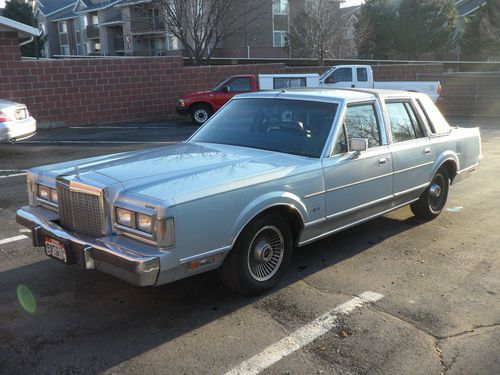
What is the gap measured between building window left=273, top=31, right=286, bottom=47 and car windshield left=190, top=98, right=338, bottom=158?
4051 centimetres

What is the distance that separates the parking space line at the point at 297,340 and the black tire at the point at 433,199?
2310 millimetres

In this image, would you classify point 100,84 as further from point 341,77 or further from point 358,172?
point 358,172

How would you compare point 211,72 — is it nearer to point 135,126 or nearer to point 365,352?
point 135,126

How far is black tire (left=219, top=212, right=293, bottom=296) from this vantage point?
13.2 feet

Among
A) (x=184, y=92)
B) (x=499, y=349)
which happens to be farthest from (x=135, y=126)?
(x=499, y=349)

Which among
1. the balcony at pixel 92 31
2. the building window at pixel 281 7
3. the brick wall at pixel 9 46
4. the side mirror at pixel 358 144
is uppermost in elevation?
the building window at pixel 281 7

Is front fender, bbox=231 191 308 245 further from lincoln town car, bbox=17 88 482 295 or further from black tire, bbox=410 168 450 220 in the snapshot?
black tire, bbox=410 168 450 220

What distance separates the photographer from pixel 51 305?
4129 mm

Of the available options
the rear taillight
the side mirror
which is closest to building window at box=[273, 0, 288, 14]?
the rear taillight

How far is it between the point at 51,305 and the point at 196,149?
188 centimetres

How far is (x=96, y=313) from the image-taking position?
13.1ft

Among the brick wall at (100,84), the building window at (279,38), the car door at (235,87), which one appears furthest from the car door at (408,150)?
the building window at (279,38)

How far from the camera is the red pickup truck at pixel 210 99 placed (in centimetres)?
1748

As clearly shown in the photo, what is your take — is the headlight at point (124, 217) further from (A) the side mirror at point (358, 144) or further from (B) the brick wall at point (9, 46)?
(B) the brick wall at point (9, 46)
